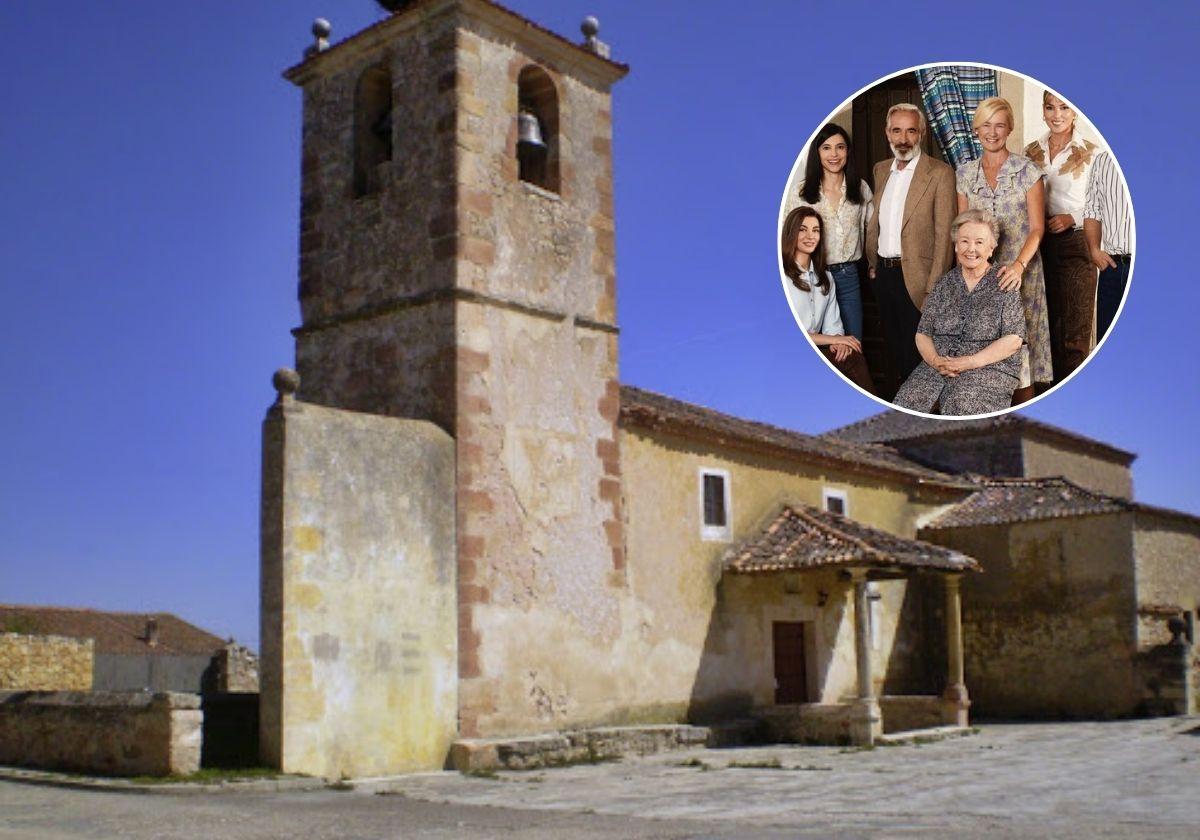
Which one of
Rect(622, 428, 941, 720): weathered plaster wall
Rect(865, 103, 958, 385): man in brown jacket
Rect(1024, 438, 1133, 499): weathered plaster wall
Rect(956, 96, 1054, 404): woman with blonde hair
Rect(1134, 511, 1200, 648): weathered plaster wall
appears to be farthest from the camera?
Rect(1024, 438, 1133, 499): weathered plaster wall

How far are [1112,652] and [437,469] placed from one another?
43.2ft

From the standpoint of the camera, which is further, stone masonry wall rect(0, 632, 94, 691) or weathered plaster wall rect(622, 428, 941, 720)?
stone masonry wall rect(0, 632, 94, 691)

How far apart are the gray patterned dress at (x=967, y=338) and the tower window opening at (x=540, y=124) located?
7.08 m

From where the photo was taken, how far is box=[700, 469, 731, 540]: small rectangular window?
744 inches

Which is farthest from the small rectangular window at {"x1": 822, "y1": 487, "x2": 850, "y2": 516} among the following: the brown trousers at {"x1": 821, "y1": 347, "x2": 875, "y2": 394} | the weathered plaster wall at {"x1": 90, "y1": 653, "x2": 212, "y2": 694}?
the weathered plaster wall at {"x1": 90, "y1": 653, "x2": 212, "y2": 694}

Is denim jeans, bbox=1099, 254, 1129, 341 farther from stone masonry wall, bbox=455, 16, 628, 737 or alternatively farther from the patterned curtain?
stone masonry wall, bbox=455, 16, 628, 737

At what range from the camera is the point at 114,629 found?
114 ft

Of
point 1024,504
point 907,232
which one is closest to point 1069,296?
point 907,232

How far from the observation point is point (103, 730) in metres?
12.8

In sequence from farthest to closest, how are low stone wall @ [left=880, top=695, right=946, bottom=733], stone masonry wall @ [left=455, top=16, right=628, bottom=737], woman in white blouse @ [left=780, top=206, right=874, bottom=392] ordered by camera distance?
1. low stone wall @ [left=880, top=695, right=946, bottom=733]
2. stone masonry wall @ [left=455, top=16, right=628, bottom=737]
3. woman in white blouse @ [left=780, top=206, right=874, bottom=392]

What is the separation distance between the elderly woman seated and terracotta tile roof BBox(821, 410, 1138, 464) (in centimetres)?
1807

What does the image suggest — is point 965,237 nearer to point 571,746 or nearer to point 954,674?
point 571,746

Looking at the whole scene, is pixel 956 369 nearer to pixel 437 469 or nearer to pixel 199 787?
pixel 437 469

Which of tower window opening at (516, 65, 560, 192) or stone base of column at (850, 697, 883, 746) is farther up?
tower window opening at (516, 65, 560, 192)
